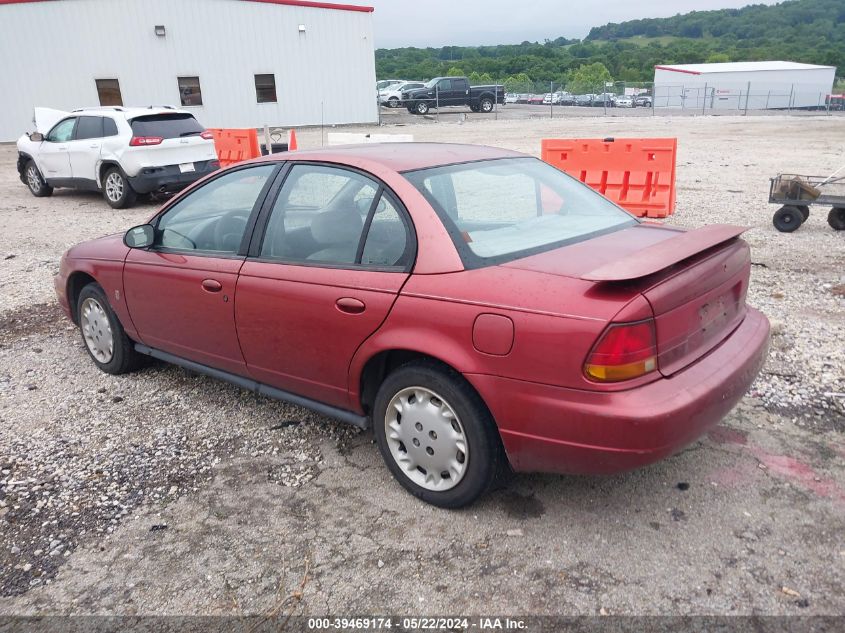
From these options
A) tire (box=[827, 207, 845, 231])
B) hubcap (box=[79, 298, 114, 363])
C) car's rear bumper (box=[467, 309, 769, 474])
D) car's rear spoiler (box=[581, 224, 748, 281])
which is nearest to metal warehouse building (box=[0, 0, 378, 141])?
tire (box=[827, 207, 845, 231])

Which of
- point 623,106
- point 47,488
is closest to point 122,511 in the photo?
point 47,488

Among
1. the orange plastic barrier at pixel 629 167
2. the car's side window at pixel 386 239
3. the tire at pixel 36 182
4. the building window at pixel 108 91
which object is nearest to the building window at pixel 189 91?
the building window at pixel 108 91

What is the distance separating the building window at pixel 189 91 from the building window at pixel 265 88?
2.55m

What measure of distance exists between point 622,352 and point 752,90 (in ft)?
182

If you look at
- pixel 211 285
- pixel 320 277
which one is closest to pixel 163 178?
pixel 211 285

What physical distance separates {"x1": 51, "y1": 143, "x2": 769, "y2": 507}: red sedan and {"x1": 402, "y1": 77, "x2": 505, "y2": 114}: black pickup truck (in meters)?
34.6

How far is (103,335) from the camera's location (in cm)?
480

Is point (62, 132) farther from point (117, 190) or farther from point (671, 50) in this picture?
point (671, 50)

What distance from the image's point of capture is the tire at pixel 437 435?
2828mm

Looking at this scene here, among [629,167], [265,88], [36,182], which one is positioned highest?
[265,88]

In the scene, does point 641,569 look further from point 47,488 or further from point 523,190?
point 47,488

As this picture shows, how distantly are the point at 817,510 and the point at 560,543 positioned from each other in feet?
3.80

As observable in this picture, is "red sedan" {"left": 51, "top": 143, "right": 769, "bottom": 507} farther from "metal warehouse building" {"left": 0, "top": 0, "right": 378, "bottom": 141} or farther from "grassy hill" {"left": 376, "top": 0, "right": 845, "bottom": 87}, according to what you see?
"grassy hill" {"left": 376, "top": 0, "right": 845, "bottom": 87}

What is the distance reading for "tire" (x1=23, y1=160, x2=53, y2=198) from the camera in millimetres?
13602
